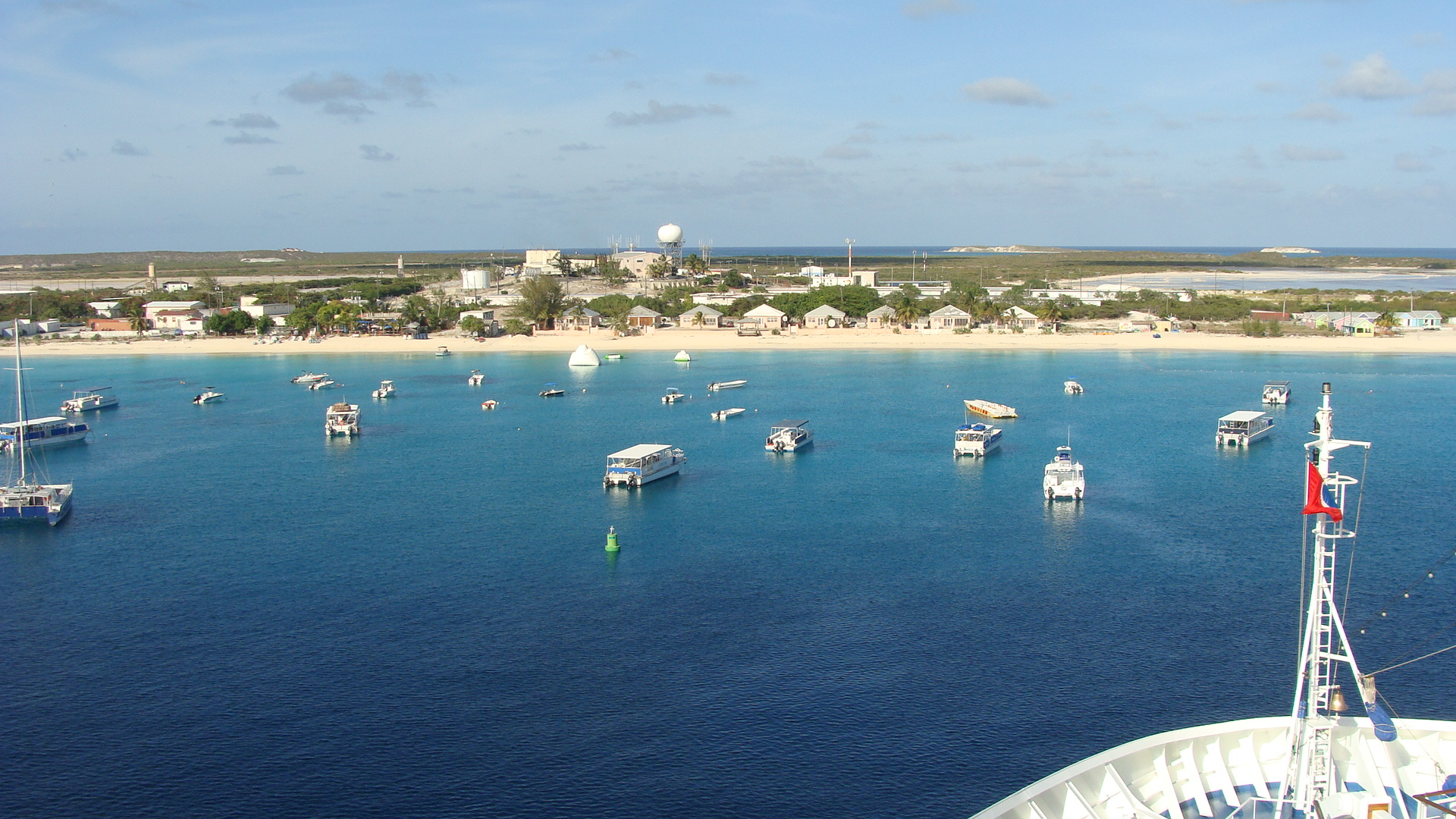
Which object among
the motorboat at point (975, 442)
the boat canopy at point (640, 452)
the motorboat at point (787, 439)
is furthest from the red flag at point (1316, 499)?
the motorboat at point (787, 439)

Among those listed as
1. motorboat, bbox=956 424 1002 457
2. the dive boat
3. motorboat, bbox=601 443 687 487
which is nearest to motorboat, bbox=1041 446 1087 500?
motorboat, bbox=956 424 1002 457

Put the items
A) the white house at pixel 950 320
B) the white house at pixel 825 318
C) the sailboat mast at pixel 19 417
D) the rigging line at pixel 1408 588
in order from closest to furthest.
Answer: the rigging line at pixel 1408 588 < the sailboat mast at pixel 19 417 < the white house at pixel 950 320 < the white house at pixel 825 318

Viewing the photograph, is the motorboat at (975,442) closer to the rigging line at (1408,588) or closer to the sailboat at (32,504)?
the rigging line at (1408,588)

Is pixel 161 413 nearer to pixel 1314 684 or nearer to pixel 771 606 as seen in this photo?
pixel 771 606

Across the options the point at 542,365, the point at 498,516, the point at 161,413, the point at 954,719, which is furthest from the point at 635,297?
the point at 954,719

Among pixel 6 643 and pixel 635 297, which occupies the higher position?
pixel 635 297

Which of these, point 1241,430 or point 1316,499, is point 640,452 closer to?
point 1241,430

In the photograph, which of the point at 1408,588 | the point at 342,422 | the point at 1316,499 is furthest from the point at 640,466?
the point at 1316,499
